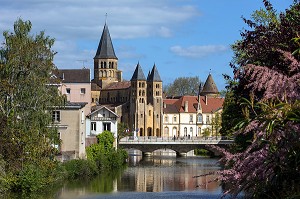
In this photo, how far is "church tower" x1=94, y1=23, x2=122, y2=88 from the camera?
142 meters

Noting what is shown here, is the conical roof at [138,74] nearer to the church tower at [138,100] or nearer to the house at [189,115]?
the church tower at [138,100]

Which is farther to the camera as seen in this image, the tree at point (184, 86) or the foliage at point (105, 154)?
the tree at point (184, 86)

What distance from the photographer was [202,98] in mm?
133250

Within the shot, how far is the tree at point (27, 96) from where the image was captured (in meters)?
36.8

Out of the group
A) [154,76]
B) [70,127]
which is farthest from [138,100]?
[70,127]

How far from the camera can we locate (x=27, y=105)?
3844cm

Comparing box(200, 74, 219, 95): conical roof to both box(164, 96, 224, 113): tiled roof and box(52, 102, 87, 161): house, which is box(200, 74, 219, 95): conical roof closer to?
box(164, 96, 224, 113): tiled roof

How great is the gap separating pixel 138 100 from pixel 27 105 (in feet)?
302

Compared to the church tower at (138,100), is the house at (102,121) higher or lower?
lower

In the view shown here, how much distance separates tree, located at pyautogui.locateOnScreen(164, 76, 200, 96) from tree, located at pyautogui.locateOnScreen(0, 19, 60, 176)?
Result: 403ft

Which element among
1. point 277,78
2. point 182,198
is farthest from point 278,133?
point 182,198

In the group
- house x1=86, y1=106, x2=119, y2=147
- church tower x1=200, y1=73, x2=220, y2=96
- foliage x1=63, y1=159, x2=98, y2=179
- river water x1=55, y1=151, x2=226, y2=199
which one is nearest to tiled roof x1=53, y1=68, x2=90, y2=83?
house x1=86, y1=106, x2=119, y2=147

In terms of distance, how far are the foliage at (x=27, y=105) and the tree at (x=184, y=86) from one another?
123 meters

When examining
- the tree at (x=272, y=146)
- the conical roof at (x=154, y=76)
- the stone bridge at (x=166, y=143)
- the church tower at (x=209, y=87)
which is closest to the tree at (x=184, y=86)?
the church tower at (x=209, y=87)
